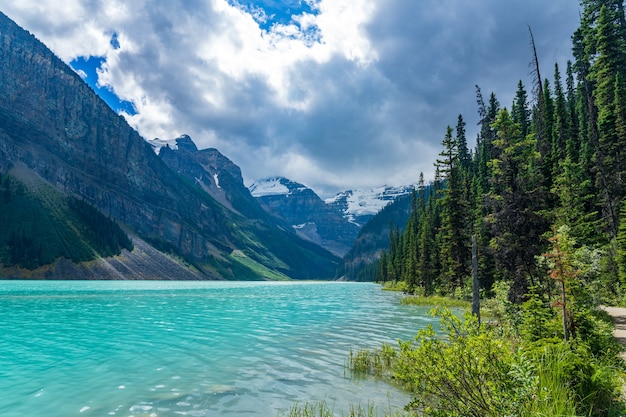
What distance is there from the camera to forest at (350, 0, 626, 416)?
8.11 m

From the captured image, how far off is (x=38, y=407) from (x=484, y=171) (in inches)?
3471

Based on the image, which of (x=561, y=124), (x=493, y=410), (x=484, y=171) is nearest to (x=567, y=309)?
(x=493, y=410)

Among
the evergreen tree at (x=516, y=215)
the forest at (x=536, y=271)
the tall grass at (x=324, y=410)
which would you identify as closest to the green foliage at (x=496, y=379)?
the forest at (x=536, y=271)

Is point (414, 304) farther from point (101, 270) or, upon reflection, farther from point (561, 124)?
point (101, 270)

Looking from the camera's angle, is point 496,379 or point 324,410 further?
point 324,410

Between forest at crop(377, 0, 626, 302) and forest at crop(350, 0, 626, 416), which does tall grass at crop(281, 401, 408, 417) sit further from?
forest at crop(377, 0, 626, 302)

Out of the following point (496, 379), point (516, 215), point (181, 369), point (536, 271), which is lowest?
point (181, 369)

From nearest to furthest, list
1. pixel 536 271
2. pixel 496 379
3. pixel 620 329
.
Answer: pixel 496 379 < pixel 620 329 < pixel 536 271

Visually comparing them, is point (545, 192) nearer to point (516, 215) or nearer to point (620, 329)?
point (516, 215)

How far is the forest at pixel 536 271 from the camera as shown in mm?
8109

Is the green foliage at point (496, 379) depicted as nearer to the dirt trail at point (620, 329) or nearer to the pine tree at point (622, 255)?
the dirt trail at point (620, 329)

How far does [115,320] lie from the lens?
3519 cm

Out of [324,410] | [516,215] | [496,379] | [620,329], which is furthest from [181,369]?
[516,215]

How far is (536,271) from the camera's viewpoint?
30.5 m
